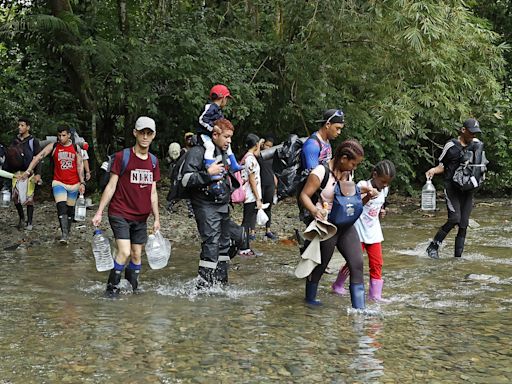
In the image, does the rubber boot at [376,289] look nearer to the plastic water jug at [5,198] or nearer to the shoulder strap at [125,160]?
the shoulder strap at [125,160]

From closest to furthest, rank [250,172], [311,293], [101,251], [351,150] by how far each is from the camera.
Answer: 1. [351,150]
2. [311,293]
3. [101,251]
4. [250,172]

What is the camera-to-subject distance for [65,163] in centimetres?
1187

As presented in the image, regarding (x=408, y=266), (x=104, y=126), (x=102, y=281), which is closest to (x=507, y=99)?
(x=104, y=126)

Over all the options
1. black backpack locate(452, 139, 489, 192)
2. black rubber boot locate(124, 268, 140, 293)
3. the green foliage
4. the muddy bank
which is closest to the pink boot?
black rubber boot locate(124, 268, 140, 293)

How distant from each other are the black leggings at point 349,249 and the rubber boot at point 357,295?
0.16 ft

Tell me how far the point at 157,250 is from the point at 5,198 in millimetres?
8224

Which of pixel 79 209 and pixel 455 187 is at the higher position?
pixel 455 187

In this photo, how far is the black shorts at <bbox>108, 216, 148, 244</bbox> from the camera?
25.0 feet

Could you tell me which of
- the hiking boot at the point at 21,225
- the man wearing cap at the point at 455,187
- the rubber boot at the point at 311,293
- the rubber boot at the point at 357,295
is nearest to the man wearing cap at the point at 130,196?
the rubber boot at the point at 311,293

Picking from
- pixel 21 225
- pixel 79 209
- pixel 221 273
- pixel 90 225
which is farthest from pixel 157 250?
pixel 21 225

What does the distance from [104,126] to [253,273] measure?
34.6 feet

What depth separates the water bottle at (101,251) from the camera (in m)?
8.23

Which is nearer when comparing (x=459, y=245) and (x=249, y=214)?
(x=459, y=245)

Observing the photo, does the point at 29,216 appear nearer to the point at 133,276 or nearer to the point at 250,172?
the point at 250,172
